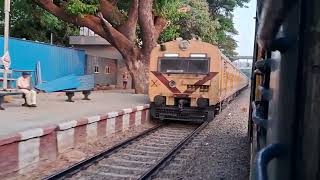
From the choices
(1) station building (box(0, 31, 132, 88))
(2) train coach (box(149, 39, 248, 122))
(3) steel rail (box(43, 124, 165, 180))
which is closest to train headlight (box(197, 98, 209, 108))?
(2) train coach (box(149, 39, 248, 122))

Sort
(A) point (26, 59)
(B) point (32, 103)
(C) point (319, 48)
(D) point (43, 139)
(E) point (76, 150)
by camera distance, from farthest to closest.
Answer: (A) point (26, 59), (B) point (32, 103), (E) point (76, 150), (D) point (43, 139), (C) point (319, 48)

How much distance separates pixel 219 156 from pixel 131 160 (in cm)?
194

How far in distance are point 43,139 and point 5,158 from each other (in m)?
1.37

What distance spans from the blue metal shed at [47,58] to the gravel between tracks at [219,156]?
390 inches

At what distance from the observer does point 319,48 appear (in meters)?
1.13

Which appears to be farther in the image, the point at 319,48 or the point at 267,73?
the point at 267,73

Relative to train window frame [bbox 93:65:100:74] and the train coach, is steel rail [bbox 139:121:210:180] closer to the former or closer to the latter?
the train coach

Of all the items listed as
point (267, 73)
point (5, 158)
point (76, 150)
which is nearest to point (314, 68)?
point (267, 73)

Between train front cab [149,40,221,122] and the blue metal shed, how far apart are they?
24.4 ft

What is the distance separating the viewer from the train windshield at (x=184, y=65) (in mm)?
14570

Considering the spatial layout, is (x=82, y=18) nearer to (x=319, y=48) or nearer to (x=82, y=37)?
(x=82, y=37)

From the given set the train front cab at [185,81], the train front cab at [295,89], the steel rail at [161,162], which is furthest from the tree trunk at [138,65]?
the train front cab at [295,89]

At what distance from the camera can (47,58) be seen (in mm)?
22828

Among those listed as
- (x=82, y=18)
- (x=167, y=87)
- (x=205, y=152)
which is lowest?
(x=205, y=152)
